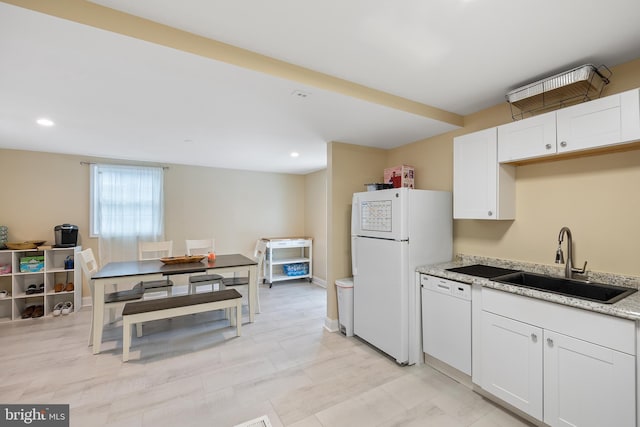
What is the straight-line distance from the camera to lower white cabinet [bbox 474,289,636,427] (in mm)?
1366

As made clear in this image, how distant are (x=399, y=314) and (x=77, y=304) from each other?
446 centimetres

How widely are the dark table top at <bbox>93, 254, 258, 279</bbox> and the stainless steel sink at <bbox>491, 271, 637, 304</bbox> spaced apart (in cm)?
282

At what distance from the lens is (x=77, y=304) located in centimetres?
389

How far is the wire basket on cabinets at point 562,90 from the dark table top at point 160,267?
322 cm

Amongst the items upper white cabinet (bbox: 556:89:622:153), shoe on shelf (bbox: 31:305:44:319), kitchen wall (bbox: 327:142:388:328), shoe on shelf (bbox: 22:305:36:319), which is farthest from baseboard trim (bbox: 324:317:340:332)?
shoe on shelf (bbox: 22:305:36:319)

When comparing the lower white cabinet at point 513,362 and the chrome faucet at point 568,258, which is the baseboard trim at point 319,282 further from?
the chrome faucet at point 568,258

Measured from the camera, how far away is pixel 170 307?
2752 mm

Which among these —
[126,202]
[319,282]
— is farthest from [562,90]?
[126,202]

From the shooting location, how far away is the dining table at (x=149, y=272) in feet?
8.90

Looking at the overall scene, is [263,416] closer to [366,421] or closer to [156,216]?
[366,421]

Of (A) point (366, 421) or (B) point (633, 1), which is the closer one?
(B) point (633, 1)

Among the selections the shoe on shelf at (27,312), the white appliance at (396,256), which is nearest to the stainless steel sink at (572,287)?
the white appliance at (396,256)

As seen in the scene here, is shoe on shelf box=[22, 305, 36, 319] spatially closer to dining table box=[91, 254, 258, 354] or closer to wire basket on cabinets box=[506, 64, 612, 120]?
dining table box=[91, 254, 258, 354]

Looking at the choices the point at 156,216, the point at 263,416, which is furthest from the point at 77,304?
the point at 263,416
